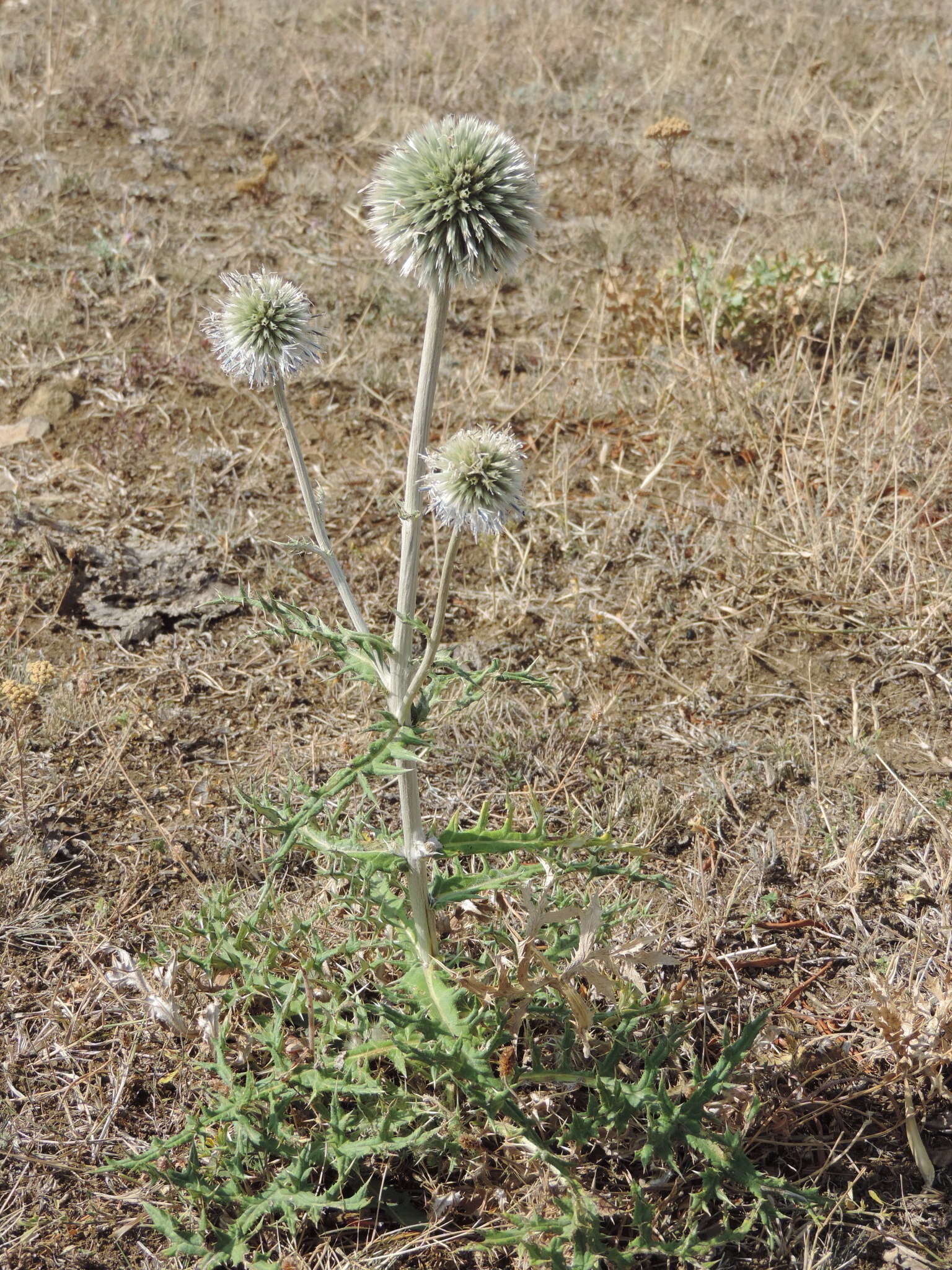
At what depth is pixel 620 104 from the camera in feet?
26.8

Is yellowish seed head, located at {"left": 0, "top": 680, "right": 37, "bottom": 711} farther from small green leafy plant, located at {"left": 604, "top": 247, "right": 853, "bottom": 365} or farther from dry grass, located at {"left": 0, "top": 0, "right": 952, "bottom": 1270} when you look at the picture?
small green leafy plant, located at {"left": 604, "top": 247, "right": 853, "bottom": 365}

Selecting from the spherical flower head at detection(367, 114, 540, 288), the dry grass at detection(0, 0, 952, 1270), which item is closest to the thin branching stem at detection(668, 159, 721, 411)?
the dry grass at detection(0, 0, 952, 1270)

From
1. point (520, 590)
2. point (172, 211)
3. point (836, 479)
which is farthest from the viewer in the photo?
point (172, 211)

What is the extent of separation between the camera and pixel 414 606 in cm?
228

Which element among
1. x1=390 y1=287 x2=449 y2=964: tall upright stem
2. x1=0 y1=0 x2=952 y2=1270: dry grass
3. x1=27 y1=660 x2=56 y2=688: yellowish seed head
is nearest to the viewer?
x1=390 y1=287 x2=449 y2=964: tall upright stem

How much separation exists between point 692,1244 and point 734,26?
10.2 meters

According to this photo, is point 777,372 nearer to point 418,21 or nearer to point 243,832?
point 243,832

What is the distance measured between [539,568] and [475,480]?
2197 millimetres

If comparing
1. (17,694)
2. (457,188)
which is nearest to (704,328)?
(457,188)

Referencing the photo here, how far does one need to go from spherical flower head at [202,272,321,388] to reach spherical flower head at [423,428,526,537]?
0.47 m

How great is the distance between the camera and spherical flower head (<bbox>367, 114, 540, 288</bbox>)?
2160 millimetres

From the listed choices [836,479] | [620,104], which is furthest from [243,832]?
[620,104]

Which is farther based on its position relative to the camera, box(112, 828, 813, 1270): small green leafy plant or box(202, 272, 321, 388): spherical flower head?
box(202, 272, 321, 388): spherical flower head

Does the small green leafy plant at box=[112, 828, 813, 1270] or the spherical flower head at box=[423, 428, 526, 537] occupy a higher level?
the spherical flower head at box=[423, 428, 526, 537]
